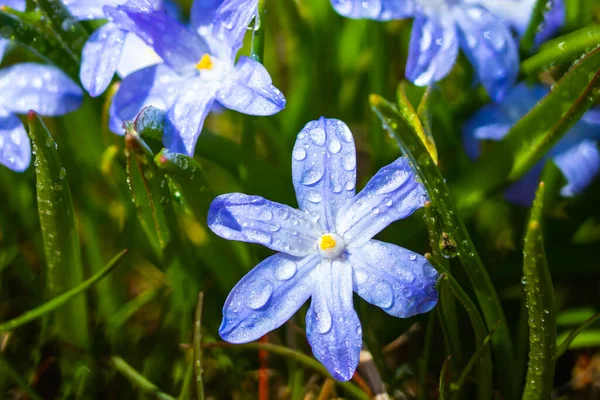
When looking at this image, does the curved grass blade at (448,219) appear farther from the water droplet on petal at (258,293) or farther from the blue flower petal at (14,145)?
the blue flower petal at (14,145)

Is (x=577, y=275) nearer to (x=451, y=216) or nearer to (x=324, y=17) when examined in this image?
(x=451, y=216)

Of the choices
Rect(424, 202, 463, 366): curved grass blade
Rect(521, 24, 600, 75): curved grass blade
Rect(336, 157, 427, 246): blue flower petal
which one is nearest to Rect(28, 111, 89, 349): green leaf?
Rect(336, 157, 427, 246): blue flower petal

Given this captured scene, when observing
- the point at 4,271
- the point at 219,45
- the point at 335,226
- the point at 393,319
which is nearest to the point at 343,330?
the point at 335,226

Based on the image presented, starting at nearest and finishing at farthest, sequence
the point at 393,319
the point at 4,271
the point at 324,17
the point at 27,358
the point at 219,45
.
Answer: the point at 219,45, the point at 393,319, the point at 27,358, the point at 4,271, the point at 324,17

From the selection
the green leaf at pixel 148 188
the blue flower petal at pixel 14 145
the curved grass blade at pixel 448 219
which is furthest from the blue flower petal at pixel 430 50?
the blue flower petal at pixel 14 145

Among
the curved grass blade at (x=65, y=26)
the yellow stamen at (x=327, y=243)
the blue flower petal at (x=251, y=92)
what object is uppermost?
the curved grass blade at (x=65, y=26)

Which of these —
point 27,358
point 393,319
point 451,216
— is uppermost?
point 451,216

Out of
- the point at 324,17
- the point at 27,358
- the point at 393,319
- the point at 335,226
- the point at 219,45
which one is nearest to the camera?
the point at 335,226
